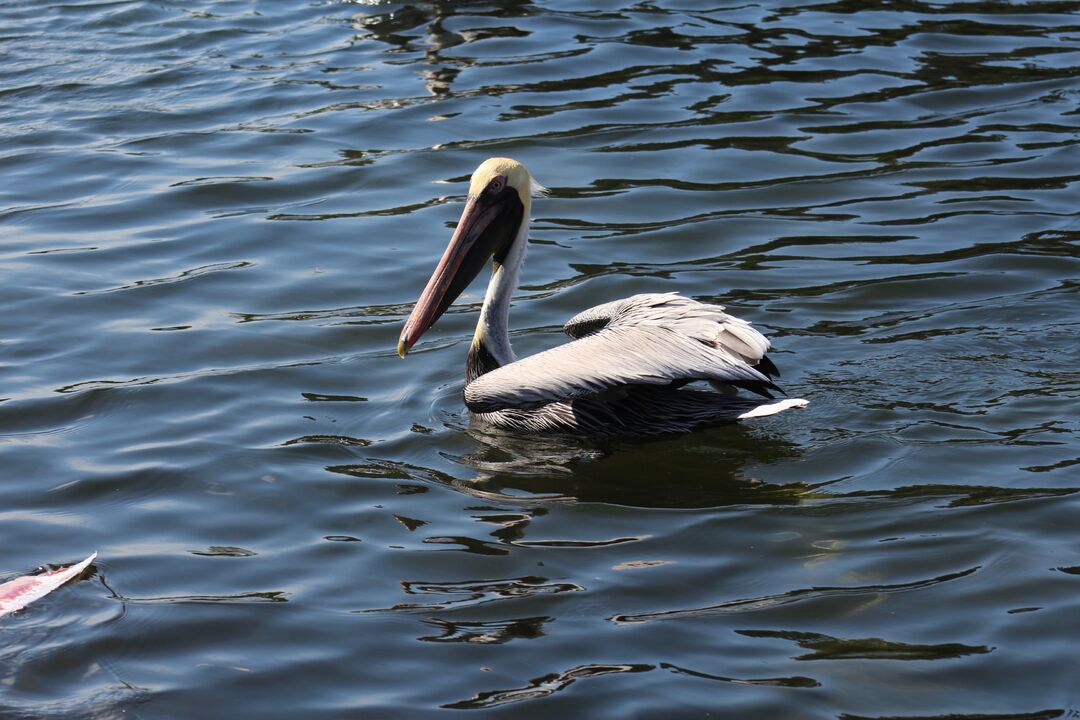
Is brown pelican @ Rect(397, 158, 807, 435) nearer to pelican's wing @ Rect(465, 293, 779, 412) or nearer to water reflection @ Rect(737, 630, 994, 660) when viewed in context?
pelican's wing @ Rect(465, 293, 779, 412)

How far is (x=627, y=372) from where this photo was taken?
4410 mm

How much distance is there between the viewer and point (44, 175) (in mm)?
7340

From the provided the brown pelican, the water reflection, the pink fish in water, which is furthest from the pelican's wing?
the pink fish in water

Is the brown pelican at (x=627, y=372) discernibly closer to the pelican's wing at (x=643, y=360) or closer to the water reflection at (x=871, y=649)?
the pelican's wing at (x=643, y=360)

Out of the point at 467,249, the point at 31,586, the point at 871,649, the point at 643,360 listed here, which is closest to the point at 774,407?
the point at 643,360

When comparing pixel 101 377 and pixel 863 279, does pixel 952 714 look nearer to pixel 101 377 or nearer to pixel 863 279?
pixel 863 279

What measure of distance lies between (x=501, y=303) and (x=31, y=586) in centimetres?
197

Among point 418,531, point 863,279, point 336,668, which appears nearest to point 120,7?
point 863,279

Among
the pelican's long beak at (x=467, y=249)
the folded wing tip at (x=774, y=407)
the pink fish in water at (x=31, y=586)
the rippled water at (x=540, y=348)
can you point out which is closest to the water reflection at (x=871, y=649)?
the rippled water at (x=540, y=348)

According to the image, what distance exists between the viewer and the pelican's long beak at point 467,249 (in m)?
5.00

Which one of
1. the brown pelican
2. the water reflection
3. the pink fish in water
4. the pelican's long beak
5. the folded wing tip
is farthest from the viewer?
the pelican's long beak

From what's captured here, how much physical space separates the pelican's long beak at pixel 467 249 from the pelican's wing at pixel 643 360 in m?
0.41

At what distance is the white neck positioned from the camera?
502cm

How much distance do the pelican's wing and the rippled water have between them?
0.21 metres
